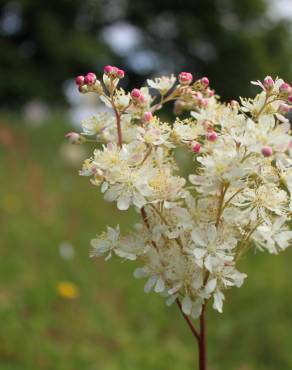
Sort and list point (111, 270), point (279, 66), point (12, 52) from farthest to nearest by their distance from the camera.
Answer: point (279, 66)
point (12, 52)
point (111, 270)

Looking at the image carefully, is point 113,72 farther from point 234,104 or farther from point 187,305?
point 187,305

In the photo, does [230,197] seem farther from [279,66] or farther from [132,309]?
[279,66]

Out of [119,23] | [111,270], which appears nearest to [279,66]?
[119,23]

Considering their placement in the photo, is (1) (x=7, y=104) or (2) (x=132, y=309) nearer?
(2) (x=132, y=309)

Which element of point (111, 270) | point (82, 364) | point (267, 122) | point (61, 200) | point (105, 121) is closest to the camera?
point (267, 122)

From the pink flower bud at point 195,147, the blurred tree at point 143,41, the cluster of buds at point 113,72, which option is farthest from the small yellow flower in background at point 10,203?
the blurred tree at point 143,41

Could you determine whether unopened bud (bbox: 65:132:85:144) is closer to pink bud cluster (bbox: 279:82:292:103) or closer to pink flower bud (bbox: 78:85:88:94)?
pink flower bud (bbox: 78:85:88:94)
